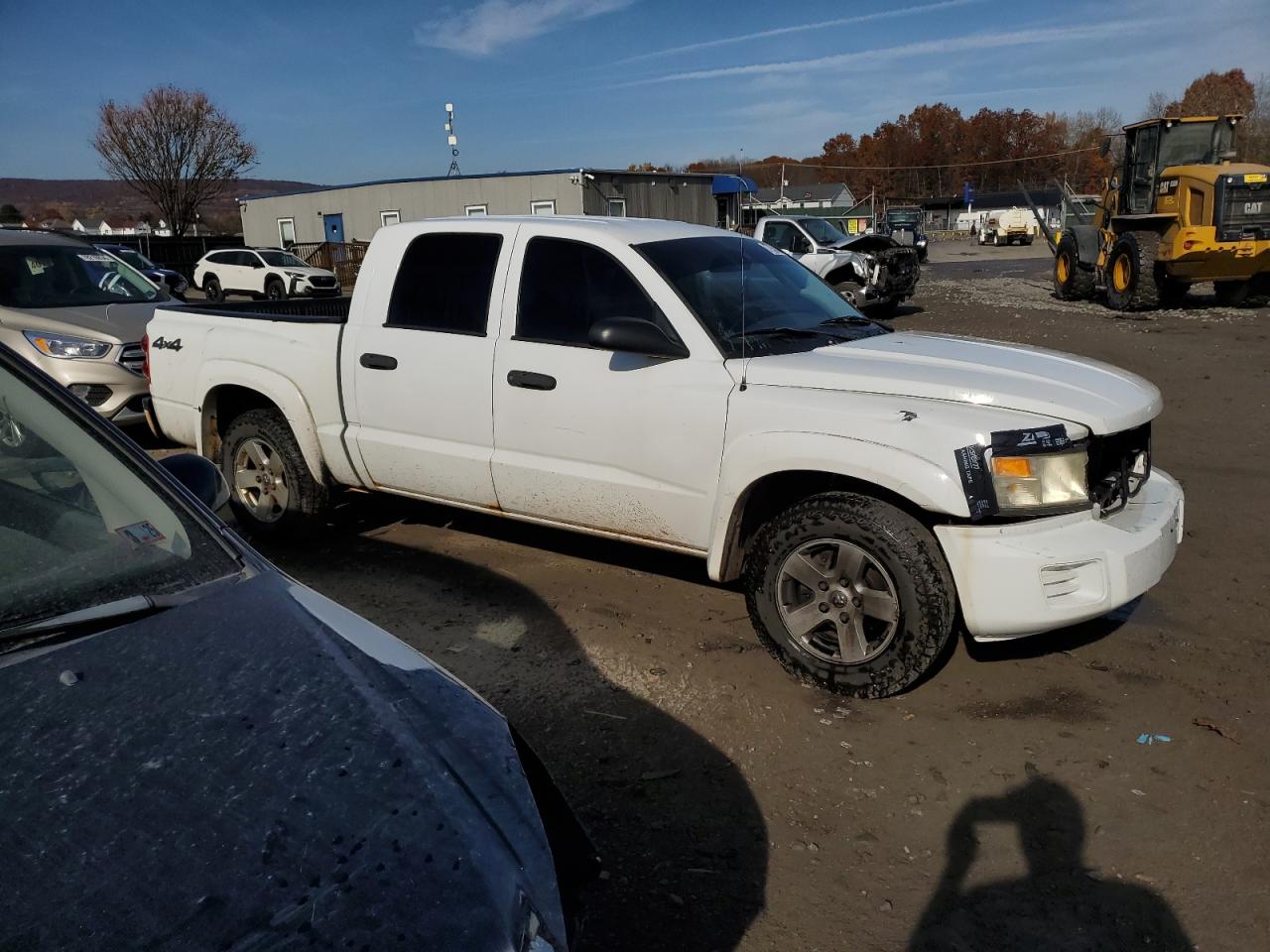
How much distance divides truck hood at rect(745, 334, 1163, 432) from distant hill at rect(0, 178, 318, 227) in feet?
155

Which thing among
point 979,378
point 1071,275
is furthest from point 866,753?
point 1071,275

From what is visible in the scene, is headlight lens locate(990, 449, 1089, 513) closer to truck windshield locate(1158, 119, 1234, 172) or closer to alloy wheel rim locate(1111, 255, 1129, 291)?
alloy wheel rim locate(1111, 255, 1129, 291)

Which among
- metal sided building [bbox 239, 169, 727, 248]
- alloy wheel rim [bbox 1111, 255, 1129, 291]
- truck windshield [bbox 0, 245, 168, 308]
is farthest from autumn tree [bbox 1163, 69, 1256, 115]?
truck windshield [bbox 0, 245, 168, 308]

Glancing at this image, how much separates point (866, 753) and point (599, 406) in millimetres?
1859

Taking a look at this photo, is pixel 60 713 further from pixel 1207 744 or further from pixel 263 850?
pixel 1207 744

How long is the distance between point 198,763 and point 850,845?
6.89 feet

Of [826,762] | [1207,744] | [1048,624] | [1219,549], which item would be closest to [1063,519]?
[1048,624]

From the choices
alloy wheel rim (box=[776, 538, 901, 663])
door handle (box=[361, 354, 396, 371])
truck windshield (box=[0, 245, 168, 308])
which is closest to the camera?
alloy wheel rim (box=[776, 538, 901, 663])

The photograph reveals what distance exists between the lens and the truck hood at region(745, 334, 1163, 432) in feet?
12.0

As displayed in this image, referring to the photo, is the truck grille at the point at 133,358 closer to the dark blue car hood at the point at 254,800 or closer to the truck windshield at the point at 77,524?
the truck windshield at the point at 77,524

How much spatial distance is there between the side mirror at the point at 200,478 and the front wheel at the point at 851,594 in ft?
7.09

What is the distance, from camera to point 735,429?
398cm

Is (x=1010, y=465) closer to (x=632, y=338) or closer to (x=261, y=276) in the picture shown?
(x=632, y=338)

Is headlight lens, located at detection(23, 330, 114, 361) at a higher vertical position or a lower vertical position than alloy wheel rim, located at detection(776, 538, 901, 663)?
higher
